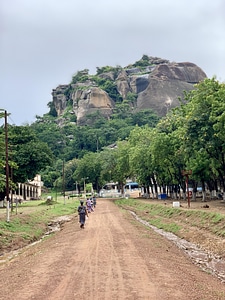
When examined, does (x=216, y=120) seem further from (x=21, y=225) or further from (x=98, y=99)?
(x=98, y=99)

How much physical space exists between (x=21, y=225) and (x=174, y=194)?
3732 cm

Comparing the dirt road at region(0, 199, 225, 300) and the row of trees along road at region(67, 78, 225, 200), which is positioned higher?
the row of trees along road at region(67, 78, 225, 200)

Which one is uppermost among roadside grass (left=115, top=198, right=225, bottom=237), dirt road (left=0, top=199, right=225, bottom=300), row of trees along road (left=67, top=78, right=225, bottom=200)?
row of trees along road (left=67, top=78, right=225, bottom=200)

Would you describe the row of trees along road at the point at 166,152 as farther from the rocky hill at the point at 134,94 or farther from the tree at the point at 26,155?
the rocky hill at the point at 134,94

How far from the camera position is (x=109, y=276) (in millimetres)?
12578

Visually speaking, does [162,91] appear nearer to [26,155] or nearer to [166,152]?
[26,155]

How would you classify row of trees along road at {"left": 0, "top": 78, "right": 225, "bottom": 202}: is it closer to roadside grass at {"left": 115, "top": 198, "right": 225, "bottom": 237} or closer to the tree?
the tree

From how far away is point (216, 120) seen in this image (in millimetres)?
34250

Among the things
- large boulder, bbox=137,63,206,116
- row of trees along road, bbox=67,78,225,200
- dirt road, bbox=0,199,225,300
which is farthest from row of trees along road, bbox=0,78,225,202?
large boulder, bbox=137,63,206,116

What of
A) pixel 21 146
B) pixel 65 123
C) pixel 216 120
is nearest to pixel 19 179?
pixel 21 146

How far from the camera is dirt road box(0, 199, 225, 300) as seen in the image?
35.2 ft

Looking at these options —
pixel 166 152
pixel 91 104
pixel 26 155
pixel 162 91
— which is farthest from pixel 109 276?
pixel 162 91

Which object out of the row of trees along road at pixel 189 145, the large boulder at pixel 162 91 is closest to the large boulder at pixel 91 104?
the large boulder at pixel 162 91

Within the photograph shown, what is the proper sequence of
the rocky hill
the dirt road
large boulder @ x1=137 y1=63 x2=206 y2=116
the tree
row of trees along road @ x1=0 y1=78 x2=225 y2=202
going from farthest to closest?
large boulder @ x1=137 y1=63 x2=206 y2=116 < the rocky hill < the tree < row of trees along road @ x1=0 y1=78 x2=225 y2=202 < the dirt road
